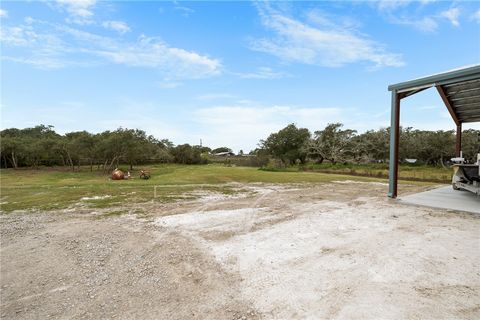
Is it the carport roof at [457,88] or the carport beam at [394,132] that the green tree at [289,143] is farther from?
the carport beam at [394,132]

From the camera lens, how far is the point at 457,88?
25.6 ft

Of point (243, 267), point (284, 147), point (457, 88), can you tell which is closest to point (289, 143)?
point (284, 147)

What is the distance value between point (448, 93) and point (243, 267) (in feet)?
32.0

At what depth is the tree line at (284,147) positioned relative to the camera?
71.6 ft

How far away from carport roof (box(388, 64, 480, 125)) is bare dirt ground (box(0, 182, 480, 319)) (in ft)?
11.3

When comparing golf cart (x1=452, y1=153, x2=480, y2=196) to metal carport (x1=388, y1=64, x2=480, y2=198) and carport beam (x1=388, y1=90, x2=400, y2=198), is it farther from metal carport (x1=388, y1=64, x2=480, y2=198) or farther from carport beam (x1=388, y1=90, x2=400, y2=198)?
carport beam (x1=388, y1=90, x2=400, y2=198)

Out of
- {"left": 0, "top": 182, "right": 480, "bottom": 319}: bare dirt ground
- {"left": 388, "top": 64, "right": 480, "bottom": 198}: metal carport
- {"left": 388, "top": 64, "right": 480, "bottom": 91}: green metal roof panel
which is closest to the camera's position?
{"left": 0, "top": 182, "right": 480, "bottom": 319}: bare dirt ground

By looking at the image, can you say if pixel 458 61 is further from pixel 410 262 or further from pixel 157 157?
pixel 157 157

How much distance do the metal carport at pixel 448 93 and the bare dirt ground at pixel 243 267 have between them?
2569 millimetres

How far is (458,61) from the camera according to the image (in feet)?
40.0

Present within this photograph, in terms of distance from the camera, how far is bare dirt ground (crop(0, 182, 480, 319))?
2156 mm

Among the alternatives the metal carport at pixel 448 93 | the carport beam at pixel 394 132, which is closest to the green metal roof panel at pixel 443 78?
the metal carport at pixel 448 93

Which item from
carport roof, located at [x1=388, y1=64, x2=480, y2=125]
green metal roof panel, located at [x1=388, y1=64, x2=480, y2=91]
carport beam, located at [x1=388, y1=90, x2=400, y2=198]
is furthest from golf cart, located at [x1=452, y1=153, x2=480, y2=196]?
green metal roof panel, located at [x1=388, y1=64, x2=480, y2=91]

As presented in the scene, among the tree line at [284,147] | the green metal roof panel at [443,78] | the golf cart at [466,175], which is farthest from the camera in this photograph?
the tree line at [284,147]
